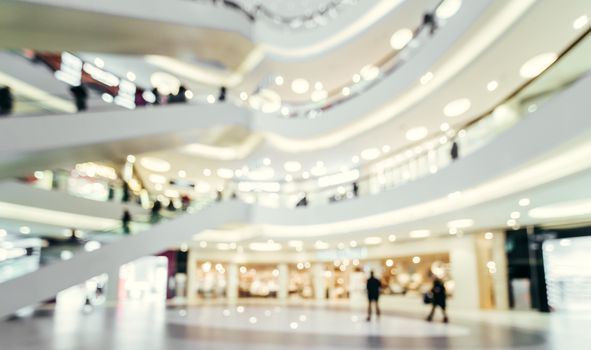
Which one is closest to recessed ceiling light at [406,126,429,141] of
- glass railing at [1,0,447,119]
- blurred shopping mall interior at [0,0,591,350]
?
blurred shopping mall interior at [0,0,591,350]

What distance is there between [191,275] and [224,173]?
6481 millimetres

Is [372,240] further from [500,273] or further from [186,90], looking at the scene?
[186,90]

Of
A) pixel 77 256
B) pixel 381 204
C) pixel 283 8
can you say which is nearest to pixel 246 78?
pixel 283 8

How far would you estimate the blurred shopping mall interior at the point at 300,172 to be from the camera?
982 cm

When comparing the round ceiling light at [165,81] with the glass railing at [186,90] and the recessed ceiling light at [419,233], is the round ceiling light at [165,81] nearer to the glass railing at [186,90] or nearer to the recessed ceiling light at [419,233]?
the glass railing at [186,90]

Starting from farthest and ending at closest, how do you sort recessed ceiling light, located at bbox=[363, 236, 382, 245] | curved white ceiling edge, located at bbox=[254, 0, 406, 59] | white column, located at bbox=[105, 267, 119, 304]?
1. white column, located at bbox=[105, 267, 119, 304]
2. recessed ceiling light, located at bbox=[363, 236, 382, 245]
3. curved white ceiling edge, located at bbox=[254, 0, 406, 59]

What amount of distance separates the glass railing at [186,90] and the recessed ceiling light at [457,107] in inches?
84.6

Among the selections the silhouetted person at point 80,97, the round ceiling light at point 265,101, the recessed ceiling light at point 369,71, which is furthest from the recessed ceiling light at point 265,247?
the silhouetted person at point 80,97

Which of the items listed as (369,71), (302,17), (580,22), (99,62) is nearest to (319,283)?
(369,71)

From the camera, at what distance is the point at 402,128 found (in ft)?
57.0

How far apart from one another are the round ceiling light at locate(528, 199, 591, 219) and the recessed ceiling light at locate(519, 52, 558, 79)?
3.99 metres

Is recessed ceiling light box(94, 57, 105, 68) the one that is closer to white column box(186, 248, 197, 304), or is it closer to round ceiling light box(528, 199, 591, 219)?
white column box(186, 248, 197, 304)

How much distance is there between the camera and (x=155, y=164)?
2347cm

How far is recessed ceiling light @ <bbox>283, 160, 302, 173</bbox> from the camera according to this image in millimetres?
24397
